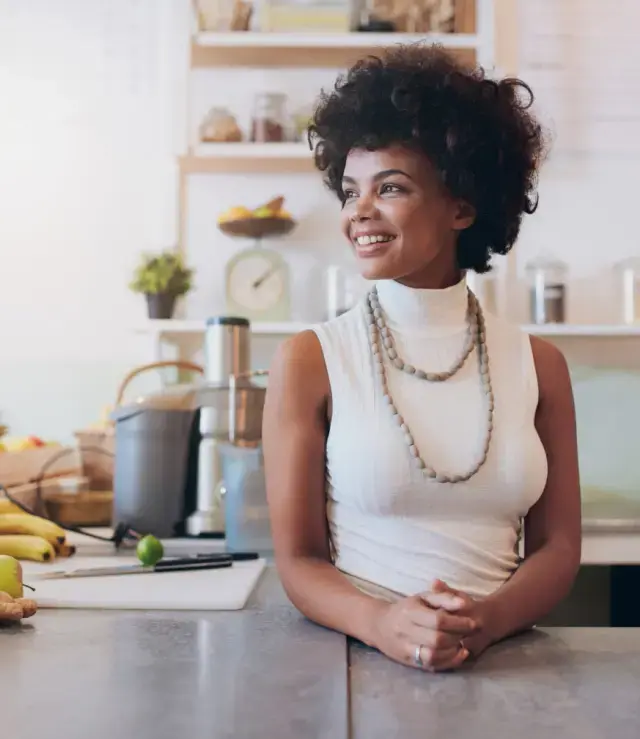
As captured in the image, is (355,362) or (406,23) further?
(406,23)

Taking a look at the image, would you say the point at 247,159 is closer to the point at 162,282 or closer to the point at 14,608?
the point at 162,282

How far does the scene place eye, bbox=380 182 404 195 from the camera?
33.5 inches

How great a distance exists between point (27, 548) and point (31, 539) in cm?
2

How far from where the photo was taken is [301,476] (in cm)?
82

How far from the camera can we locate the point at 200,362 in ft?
6.62

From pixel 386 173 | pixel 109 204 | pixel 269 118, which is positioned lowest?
pixel 386 173

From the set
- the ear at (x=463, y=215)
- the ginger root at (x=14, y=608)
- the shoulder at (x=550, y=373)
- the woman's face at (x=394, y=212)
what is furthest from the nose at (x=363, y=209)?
the ginger root at (x=14, y=608)

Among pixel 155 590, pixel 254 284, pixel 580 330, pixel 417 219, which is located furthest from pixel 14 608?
pixel 580 330

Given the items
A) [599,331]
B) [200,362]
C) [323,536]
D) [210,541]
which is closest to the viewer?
[323,536]

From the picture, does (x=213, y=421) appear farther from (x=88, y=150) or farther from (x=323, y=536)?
(x=88, y=150)

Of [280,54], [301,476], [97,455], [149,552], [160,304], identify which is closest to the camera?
[301,476]

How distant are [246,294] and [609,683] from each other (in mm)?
1459

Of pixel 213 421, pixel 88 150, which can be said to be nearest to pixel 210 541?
pixel 213 421

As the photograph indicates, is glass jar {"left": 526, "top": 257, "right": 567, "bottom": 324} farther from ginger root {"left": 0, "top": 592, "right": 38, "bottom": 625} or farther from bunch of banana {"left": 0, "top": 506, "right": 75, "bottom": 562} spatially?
ginger root {"left": 0, "top": 592, "right": 38, "bottom": 625}
